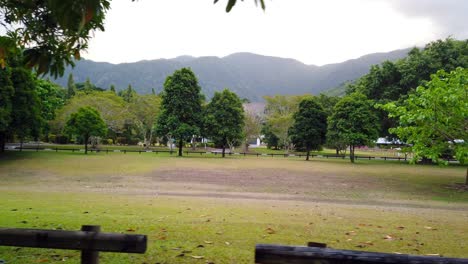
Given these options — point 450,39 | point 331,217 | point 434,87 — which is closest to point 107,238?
point 331,217

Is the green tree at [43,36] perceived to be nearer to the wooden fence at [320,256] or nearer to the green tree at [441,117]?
the wooden fence at [320,256]

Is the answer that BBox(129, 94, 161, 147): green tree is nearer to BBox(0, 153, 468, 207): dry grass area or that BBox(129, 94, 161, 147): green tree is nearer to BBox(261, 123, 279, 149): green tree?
BBox(261, 123, 279, 149): green tree

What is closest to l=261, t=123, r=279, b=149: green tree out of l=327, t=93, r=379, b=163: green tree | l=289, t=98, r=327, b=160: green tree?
l=289, t=98, r=327, b=160: green tree

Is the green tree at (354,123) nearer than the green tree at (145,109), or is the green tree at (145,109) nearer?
the green tree at (354,123)

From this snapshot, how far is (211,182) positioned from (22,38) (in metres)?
19.1

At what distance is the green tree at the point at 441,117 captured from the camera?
65.5ft

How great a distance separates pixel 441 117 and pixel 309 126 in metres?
30.7

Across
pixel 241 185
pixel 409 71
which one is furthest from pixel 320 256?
pixel 409 71

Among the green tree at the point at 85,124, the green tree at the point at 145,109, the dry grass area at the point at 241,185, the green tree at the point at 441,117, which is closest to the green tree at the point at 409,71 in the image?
the green tree at the point at 441,117

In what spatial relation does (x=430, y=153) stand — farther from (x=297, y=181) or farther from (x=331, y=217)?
(x=331, y=217)

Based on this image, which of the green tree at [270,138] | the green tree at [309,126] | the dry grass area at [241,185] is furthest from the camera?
the green tree at [270,138]

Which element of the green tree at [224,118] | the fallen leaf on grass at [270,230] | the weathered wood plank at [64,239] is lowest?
the fallen leaf on grass at [270,230]

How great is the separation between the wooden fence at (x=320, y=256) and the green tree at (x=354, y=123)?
148 feet

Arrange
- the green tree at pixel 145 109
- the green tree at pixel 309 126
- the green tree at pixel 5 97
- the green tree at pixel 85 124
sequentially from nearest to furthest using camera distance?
the green tree at pixel 5 97
the green tree at pixel 85 124
the green tree at pixel 309 126
the green tree at pixel 145 109
